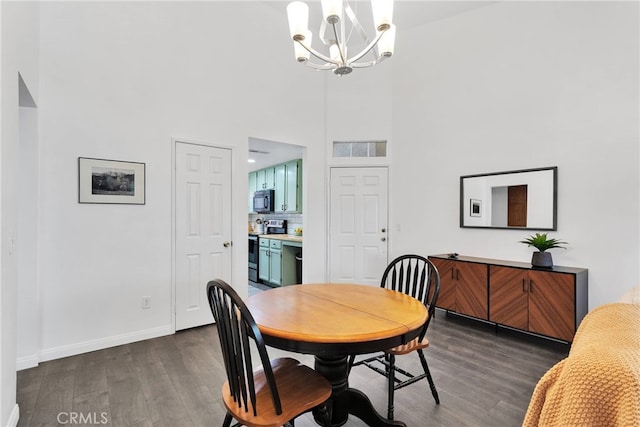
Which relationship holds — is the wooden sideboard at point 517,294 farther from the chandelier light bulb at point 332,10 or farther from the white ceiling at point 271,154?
the chandelier light bulb at point 332,10

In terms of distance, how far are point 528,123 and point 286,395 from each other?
11.4 feet

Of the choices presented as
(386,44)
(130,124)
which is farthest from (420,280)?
(130,124)

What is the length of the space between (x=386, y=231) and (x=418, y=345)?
107 inches

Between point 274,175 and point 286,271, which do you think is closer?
point 286,271

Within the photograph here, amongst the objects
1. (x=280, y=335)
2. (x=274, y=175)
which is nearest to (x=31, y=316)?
(x=280, y=335)

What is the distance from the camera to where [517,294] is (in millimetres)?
3082

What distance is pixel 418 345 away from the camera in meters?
1.93

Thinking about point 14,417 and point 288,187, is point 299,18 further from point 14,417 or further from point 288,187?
point 288,187

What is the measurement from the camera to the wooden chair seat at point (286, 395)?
125 centimetres

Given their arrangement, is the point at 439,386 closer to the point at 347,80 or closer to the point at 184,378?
the point at 184,378

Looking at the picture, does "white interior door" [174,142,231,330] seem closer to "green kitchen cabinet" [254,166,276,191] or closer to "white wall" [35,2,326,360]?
"white wall" [35,2,326,360]

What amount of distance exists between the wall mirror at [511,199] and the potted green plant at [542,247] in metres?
0.18

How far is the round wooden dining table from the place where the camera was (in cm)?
134

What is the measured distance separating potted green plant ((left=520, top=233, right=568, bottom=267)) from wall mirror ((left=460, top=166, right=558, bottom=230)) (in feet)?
0.60
